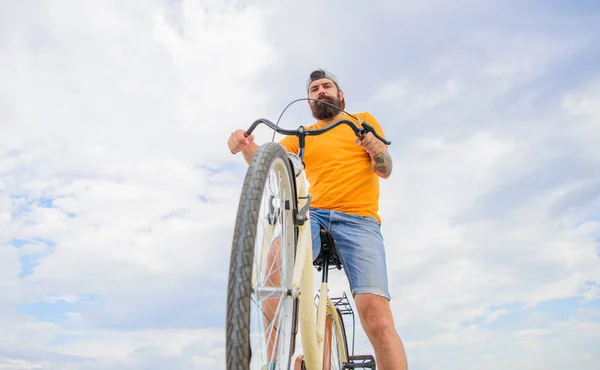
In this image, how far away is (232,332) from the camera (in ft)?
7.34

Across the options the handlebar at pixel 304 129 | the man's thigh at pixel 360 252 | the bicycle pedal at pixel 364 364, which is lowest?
the bicycle pedal at pixel 364 364

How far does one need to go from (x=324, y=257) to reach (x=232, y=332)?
6.38ft

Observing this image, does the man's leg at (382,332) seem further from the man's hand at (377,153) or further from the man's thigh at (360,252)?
the man's hand at (377,153)

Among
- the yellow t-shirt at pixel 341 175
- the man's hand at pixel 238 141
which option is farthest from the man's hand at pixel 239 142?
the yellow t-shirt at pixel 341 175

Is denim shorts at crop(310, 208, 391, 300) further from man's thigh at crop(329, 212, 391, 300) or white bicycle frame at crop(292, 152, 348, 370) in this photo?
white bicycle frame at crop(292, 152, 348, 370)

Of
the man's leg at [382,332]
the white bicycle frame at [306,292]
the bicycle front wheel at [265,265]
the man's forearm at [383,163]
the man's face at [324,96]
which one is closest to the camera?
the bicycle front wheel at [265,265]

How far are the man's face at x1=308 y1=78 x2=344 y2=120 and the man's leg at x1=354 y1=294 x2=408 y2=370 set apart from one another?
61.3 inches

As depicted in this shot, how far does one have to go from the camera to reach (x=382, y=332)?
3.80 meters

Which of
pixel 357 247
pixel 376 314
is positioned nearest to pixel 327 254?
pixel 357 247

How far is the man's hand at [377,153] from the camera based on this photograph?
3.64m

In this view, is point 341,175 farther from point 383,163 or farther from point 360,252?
point 360,252

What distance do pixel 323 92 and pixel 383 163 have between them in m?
0.86

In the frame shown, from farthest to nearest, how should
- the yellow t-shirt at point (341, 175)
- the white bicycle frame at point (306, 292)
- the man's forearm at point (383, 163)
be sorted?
the yellow t-shirt at point (341, 175) < the man's forearm at point (383, 163) < the white bicycle frame at point (306, 292)

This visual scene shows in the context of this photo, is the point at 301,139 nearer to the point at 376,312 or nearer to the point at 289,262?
the point at 289,262
